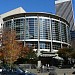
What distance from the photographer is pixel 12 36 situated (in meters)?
58.8

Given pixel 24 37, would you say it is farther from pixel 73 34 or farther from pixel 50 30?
pixel 73 34

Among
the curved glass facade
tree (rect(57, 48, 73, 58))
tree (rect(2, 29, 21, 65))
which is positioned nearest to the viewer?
tree (rect(2, 29, 21, 65))

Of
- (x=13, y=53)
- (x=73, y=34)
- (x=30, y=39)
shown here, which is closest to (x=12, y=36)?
(x=13, y=53)

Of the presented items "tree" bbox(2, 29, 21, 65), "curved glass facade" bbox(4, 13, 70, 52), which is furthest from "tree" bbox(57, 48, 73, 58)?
"tree" bbox(2, 29, 21, 65)

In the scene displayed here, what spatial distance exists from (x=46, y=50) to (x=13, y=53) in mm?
53652

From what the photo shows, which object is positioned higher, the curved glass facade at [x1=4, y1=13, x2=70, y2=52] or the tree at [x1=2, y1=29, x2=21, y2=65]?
the curved glass facade at [x1=4, y1=13, x2=70, y2=52]

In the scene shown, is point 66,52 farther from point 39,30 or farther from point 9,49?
point 9,49

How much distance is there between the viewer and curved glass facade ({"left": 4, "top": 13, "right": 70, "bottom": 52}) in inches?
4186

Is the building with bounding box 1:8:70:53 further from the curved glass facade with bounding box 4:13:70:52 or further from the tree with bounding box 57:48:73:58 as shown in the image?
the tree with bounding box 57:48:73:58

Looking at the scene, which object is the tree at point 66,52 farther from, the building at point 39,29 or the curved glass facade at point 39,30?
the curved glass facade at point 39,30

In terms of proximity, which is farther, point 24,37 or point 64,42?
point 64,42

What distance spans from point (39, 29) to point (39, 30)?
0.46m

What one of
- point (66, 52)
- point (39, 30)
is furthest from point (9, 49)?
point (39, 30)

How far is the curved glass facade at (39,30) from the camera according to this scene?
106 meters
